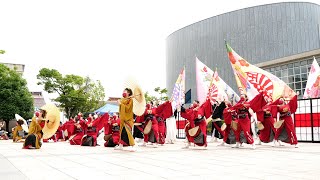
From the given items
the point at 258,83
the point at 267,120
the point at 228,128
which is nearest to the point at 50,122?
the point at 228,128

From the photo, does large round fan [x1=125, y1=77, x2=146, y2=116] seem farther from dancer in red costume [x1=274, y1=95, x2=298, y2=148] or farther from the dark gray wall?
the dark gray wall

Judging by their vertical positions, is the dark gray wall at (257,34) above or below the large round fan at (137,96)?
above

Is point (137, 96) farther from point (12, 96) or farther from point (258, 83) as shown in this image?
point (12, 96)

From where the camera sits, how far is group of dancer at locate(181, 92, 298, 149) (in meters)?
10.2

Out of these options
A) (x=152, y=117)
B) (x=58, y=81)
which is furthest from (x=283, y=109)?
(x=58, y=81)

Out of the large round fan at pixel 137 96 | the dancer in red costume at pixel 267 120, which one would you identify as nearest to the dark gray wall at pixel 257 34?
the dancer in red costume at pixel 267 120

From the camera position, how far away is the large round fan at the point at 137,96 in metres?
9.84

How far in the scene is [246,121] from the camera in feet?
34.4

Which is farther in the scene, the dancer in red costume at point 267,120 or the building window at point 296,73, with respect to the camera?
the building window at point 296,73

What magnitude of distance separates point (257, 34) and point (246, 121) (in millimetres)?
36170

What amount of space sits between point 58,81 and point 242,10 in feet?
88.8

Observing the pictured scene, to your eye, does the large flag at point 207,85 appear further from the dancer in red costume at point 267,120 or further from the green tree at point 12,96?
the green tree at point 12,96

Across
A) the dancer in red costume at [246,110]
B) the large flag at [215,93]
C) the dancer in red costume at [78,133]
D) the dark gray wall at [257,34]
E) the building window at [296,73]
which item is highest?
the dark gray wall at [257,34]

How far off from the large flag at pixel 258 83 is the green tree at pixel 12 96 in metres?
21.0
